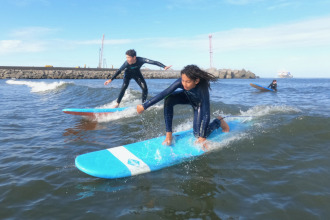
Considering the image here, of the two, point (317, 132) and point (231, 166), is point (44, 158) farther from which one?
point (317, 132)

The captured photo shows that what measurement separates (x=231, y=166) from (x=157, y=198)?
1.70 metres

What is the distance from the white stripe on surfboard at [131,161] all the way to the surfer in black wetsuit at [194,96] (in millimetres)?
797

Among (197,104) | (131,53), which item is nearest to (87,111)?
(131,53)

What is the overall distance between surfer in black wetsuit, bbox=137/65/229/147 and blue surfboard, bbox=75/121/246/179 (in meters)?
0.23

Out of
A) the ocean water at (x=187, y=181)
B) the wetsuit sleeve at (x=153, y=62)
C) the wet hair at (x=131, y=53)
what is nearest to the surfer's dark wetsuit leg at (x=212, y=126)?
the ocean water at (x=187, y=181)

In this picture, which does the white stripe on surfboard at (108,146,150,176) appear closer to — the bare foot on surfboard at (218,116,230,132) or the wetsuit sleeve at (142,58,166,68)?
the bare foot on surfboard at (218,116,230,132)

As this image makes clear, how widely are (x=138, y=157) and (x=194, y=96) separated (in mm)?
1647

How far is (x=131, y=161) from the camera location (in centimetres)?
412

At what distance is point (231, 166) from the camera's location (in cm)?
432

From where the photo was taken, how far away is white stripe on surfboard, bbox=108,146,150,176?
4.01 metres

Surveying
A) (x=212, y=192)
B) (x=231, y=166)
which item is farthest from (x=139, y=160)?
(x=231, y=166)

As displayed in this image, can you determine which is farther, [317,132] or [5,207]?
[317,132]

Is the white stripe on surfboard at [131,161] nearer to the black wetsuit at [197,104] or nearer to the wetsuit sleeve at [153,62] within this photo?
the black wetsuit at [197,104]

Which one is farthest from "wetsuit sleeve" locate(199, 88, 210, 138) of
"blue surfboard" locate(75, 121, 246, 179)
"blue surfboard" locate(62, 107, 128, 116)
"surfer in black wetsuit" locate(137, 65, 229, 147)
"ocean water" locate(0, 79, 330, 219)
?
"blue surfboard" locate(62, 107, 128, 116)
